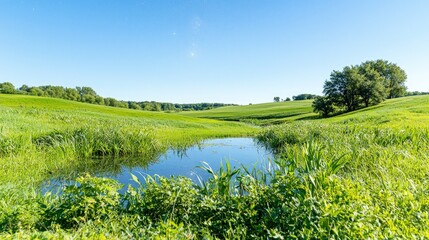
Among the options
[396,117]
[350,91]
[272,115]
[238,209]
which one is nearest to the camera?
[238,209]

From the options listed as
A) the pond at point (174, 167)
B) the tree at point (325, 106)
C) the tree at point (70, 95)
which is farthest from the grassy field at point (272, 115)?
the tree at point (70, 95)

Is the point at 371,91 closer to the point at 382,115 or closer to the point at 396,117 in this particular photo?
the point at 382,115

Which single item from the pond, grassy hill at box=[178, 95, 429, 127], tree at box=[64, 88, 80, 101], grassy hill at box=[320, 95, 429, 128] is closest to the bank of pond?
the pond

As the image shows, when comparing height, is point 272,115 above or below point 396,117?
below

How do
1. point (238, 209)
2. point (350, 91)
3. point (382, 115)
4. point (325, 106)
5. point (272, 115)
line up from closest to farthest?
point (238, 209) → point (382, 115) → point (350, 91) → point (325, 106) → point (272, 115)

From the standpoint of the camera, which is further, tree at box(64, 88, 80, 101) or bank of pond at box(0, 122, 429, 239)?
tree at box(64, 88, 80, 101)

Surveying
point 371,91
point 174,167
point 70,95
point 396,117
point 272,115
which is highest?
point 70,95

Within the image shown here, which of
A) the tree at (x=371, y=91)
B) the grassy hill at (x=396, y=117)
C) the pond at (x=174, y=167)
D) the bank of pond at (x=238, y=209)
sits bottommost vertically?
the pond at (x=174, y=167)

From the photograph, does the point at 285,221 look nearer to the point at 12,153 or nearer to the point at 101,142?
the point at 12,153

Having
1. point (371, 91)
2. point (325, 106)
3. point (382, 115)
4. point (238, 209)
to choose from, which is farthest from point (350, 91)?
point (238, 209)

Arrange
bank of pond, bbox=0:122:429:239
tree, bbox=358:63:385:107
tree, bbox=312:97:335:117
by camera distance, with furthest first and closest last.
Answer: tree, bbox=312:97:335:117 < tree, bbox=358:63:385:107 < bank of pond, bbox=0:122:429:239

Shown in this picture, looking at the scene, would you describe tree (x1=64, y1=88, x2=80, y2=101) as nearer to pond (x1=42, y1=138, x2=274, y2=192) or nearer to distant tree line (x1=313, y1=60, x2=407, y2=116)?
distant tree line (x1=313, y1=60, x2=407, y2=116)

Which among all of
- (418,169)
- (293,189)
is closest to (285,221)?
(293,189)

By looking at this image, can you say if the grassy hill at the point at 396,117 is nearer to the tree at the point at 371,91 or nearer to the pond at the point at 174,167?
the pond at the point at 174,167
